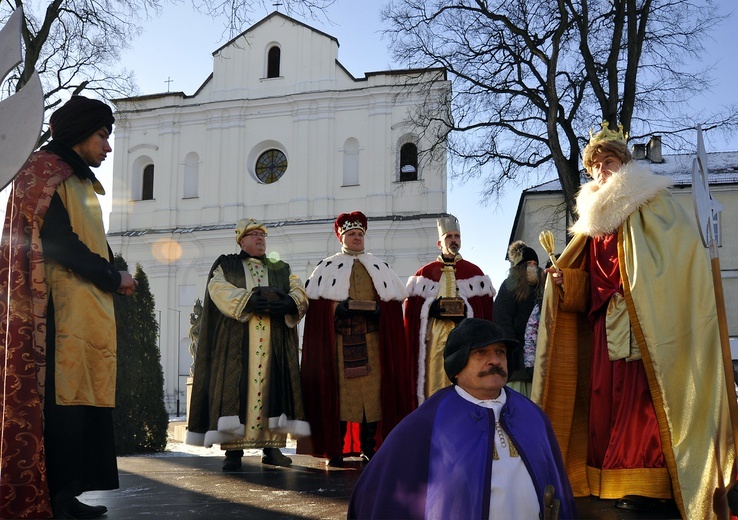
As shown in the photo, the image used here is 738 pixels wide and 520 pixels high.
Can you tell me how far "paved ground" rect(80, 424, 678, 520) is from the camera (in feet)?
14.0

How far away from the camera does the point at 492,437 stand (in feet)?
9.66

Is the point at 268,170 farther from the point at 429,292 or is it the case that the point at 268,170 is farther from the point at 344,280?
the point at 344,280

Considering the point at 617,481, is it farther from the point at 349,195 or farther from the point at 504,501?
the point at 349,195

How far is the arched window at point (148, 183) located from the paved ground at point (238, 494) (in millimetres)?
30832

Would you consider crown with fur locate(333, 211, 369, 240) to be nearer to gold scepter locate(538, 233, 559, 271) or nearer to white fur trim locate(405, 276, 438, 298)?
white fur trim locate(405, 276, 438, 298)

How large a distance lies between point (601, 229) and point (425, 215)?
26688 mm

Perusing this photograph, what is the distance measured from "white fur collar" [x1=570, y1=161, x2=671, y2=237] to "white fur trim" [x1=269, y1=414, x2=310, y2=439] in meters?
2.80

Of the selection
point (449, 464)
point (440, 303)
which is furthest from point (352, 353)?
point (449, 464)

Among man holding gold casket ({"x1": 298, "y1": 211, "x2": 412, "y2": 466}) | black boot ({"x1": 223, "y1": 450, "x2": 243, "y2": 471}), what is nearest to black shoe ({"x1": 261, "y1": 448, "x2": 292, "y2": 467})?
man holding gold casket ({"x1": 298, "y1": 211, "x2": 412, "y2": 466})

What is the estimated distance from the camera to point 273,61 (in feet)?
117

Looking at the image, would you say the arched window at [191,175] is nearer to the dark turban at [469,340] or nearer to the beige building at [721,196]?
the beige building at [721,196]

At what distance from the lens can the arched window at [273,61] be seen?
1393 inches

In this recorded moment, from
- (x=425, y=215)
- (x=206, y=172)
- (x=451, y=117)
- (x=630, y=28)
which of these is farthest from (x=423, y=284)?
(x=206, y=172)

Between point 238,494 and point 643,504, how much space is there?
233 cm
